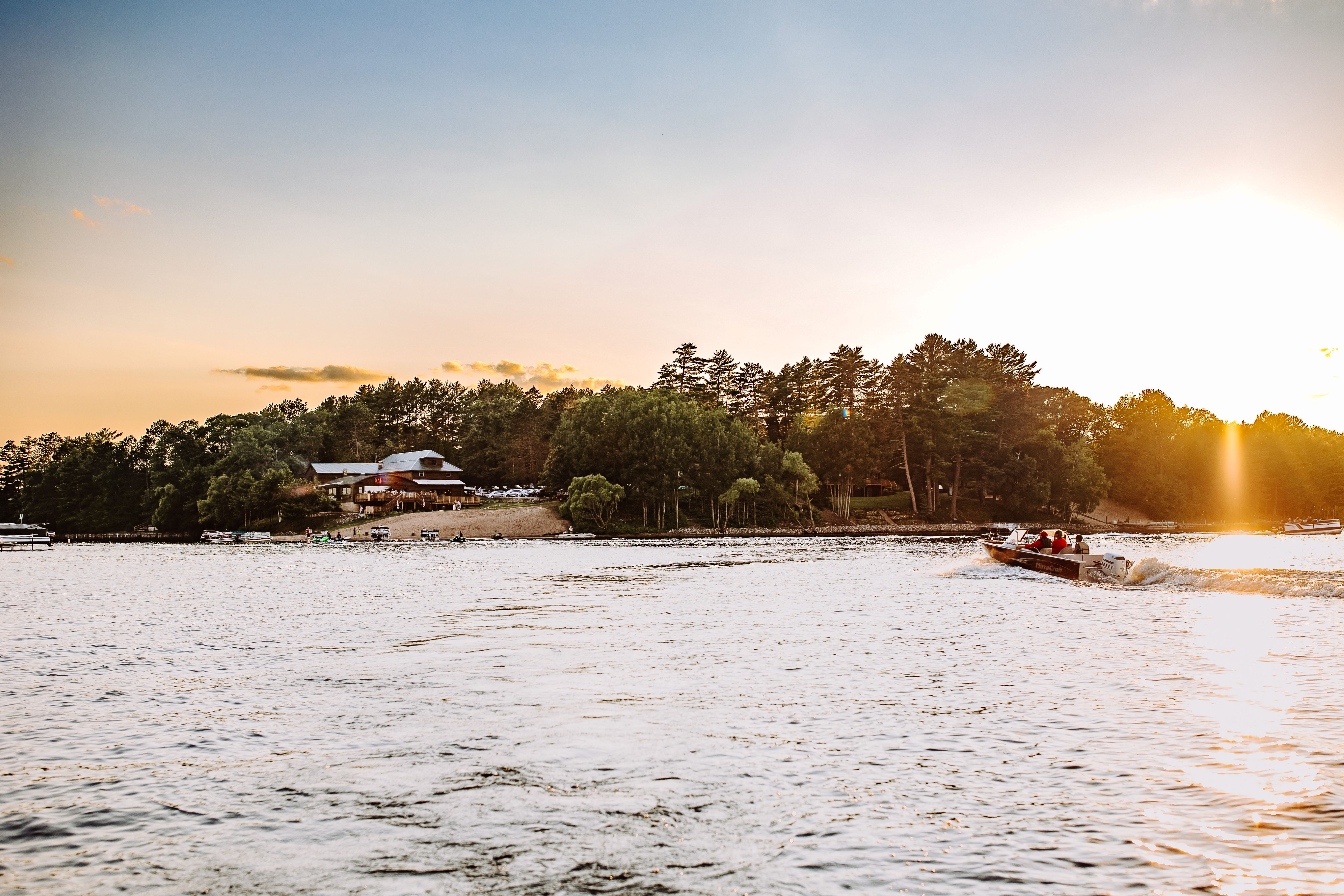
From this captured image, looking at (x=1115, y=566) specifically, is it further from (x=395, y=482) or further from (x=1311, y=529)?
(x=395, y=482)

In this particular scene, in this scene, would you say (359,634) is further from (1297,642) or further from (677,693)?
(1297,642)

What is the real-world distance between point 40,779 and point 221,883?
4052 mm

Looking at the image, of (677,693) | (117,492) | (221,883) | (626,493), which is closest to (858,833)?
(221,883)

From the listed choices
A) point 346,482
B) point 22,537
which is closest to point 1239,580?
point 22,537

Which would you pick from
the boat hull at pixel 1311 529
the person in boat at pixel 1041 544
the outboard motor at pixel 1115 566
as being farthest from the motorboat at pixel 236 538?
the boat hull at pixel 1311 529

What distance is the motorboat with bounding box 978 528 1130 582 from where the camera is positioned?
3167 centimetres

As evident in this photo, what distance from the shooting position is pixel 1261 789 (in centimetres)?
714

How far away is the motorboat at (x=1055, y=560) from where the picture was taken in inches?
1247

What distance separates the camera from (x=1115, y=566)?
103 ft

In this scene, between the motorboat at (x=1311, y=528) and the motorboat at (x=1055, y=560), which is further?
the motorboat at (x=1311, y=528)

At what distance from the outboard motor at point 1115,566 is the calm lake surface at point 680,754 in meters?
11.0

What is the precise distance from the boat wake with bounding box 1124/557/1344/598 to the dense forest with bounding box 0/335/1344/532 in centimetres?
5857

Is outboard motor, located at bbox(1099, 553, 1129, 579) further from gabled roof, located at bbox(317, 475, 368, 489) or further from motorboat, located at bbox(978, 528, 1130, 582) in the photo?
gabled roof, located at bbox(317, 475, 368, 489)

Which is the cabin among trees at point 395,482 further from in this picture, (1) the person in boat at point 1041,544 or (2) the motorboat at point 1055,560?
(1) the person in boat at point 1041,544
